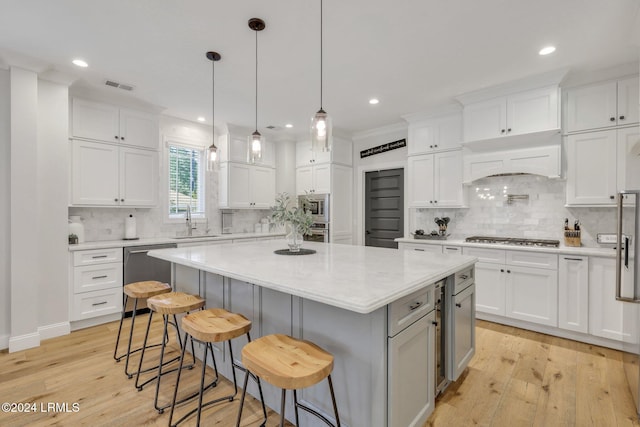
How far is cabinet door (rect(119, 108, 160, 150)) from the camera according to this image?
3846 mm

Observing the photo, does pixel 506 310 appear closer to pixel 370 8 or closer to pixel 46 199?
pixel 370 8

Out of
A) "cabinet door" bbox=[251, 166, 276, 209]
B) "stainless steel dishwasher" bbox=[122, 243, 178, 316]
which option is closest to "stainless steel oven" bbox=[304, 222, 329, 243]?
"cabinet door" bbox=[251, 166, 276, 209]

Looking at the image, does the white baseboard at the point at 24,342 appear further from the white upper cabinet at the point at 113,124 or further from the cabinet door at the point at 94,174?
the white upper cabinet at the point at 113,124

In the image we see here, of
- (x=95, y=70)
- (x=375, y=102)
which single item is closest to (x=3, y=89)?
(x=95, y=70)

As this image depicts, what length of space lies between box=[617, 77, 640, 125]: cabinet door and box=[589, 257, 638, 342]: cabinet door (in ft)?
4.56

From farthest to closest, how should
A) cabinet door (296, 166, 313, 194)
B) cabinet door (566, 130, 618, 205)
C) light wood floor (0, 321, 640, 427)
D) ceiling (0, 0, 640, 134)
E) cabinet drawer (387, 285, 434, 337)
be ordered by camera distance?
cabinet door (296, 166, 313, 194) < cabinet door (566, 130, 618, 205) < ceiling (0, 0, 640, 134) < light wood floor (0, 321, 640, 427) < cabinet drawer (387, 285, 434, 337)

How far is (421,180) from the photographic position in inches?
171

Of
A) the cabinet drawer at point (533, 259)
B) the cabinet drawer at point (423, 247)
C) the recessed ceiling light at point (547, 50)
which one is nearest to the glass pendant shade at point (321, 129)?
the recessed ceiling light at point (547, 50)

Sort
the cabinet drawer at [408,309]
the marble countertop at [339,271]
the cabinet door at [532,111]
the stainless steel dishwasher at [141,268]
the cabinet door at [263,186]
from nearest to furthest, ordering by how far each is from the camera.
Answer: the marble countertop at [339,271]
the cabinet drawer at [408,309]
the cabinet door at [532,111]
the stainless steel dishwasher at [141,268]
the cabinet door at [263,186]

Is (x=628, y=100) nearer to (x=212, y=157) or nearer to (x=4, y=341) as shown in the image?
(x=212, y=157)

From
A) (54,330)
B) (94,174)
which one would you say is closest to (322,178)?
(94,174)

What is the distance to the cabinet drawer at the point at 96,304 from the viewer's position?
3.30 meters

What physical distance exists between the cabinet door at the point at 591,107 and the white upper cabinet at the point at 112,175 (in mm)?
5067

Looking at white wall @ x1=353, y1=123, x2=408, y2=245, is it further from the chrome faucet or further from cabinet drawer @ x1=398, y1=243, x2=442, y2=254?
the chrome faucet
